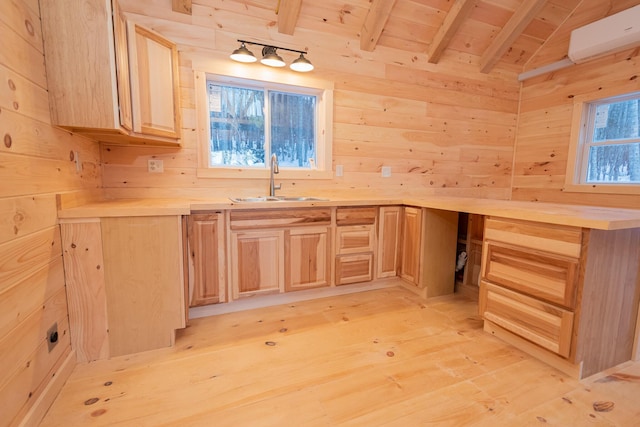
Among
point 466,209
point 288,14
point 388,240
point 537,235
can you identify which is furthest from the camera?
point 388,240

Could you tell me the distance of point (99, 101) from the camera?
1.57 metres

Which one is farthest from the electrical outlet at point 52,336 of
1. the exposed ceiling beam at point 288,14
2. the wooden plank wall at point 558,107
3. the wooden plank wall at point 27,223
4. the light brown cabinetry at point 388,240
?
the wooden plank wall at point 558,107

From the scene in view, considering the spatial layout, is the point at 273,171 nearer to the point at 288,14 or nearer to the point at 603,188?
the point at 288,14

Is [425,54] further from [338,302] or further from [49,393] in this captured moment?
[49,393]

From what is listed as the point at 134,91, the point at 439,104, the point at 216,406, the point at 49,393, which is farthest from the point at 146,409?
the point at 439,104

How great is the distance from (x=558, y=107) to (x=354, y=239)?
292cm

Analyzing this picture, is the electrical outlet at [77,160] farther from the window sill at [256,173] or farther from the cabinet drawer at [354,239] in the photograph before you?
the cabinet drawer at [354,239]

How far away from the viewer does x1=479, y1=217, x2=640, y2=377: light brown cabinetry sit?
5.01 ft

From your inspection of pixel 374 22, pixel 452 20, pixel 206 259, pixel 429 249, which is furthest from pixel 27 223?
pixel 452 20

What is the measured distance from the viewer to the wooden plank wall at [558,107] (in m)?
2.93

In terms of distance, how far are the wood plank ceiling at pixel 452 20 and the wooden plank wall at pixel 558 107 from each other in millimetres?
107

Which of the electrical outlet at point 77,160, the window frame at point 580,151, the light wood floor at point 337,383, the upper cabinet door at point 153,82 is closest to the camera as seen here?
the light wood floor at point 337,383

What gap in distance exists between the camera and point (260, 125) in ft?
9.14

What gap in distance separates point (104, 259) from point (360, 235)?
1.82m
